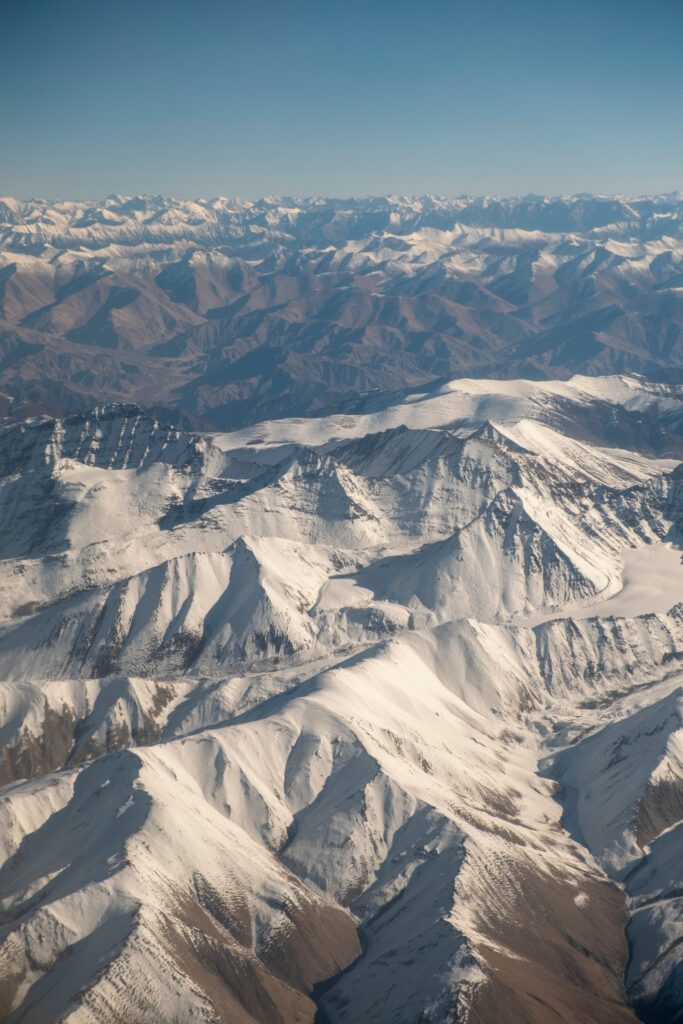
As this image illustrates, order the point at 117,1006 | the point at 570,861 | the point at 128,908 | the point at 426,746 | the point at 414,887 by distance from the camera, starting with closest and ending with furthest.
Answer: the point at 117,1006 < the point at 128,908 < the point at 414,887 < the point at 570,861 < the point at 426,746

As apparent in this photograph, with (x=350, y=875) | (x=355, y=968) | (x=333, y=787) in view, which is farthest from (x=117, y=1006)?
(x=333, y=787)

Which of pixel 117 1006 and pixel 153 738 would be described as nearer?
pixel 117 1006

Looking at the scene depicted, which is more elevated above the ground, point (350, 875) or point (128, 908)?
point (128, 908)

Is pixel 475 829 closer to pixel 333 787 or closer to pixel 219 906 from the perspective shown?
pixel 333 787

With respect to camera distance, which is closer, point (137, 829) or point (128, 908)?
point (128, 908)

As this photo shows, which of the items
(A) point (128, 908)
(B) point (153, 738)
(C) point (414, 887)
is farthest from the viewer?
(B) point (153, 738)

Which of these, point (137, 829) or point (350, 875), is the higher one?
point (137, 829)

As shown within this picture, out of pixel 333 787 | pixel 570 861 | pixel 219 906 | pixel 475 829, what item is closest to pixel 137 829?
pixel 219 906

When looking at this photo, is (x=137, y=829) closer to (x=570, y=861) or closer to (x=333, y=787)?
(x=333, y=787)

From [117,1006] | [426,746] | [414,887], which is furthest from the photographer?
[426,746]
